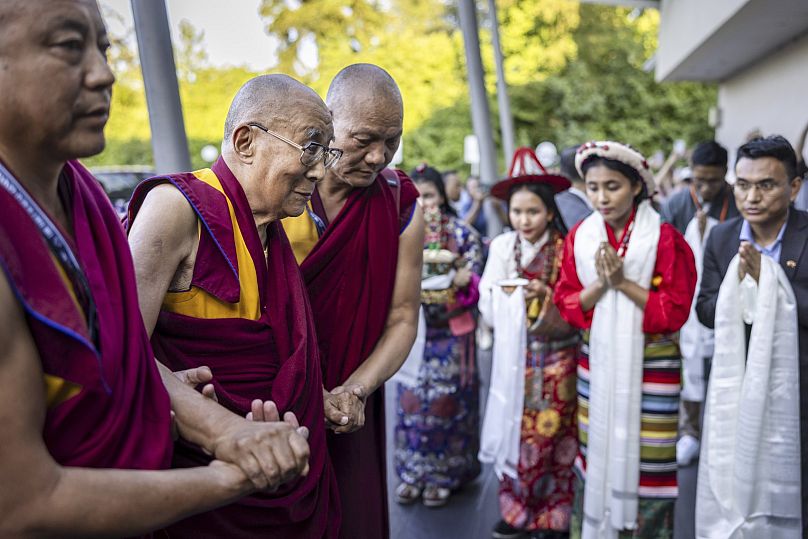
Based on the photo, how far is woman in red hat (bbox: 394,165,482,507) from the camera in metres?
4.39

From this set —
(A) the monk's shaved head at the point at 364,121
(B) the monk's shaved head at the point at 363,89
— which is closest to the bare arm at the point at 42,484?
(A) the monk's shaved head at the point at 364,121

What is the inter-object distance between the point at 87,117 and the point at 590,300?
259 centimetres

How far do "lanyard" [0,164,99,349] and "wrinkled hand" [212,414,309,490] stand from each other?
0.37 m

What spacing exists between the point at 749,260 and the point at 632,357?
640 mm

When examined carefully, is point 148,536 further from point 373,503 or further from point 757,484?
→ point 757,484

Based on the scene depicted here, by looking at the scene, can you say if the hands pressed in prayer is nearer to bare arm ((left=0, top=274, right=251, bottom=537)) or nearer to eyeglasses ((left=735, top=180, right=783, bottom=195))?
eyeglasses ((left=735, top=180, right=783, bottom=195))

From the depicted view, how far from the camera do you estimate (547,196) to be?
12.8 ft

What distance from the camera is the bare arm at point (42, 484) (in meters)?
1.06

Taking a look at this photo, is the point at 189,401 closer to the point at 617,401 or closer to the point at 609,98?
the point at 617,401

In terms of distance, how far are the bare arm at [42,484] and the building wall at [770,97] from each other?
8.53 m

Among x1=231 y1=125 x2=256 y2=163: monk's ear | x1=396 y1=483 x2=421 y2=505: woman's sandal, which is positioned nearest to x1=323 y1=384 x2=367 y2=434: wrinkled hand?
x1=231 y1=125 x2=256 y2=163: monk's ear

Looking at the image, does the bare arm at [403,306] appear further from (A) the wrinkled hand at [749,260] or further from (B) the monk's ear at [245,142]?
(A) the wrinkled hand at [749,260]

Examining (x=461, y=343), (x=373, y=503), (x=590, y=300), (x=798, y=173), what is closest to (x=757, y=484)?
(x=590, y=300)

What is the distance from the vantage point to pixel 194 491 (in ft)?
4.22
